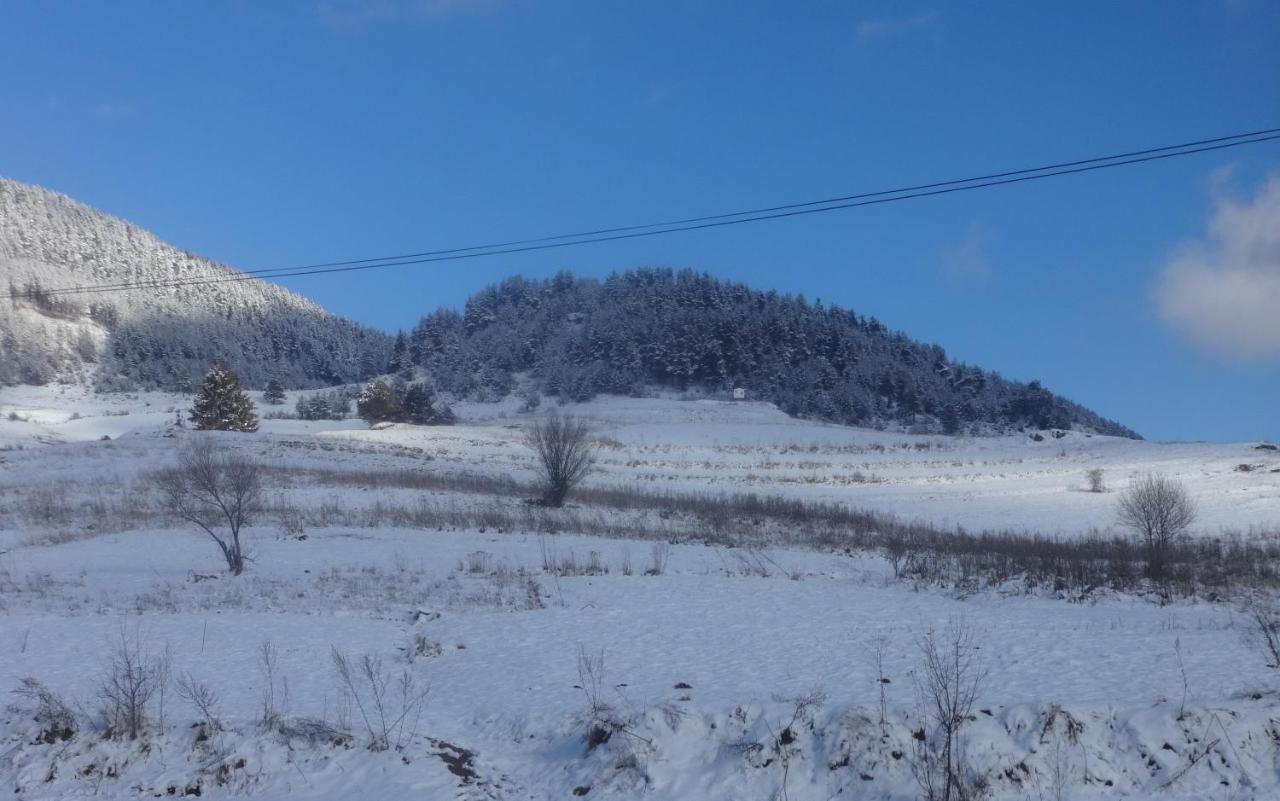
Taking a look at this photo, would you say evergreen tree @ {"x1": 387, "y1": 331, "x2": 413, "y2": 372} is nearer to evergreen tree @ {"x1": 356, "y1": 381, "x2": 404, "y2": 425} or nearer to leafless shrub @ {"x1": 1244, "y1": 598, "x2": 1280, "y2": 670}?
evergreen tree @ {"x1": 356, "y1": 381, "x2": 404, "y2": 425}

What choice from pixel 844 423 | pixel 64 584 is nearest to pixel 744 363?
pixel 844 423

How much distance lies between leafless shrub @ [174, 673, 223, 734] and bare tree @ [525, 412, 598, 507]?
86.4ft

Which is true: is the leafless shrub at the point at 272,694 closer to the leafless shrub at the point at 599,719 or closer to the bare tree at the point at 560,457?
the leafless shrub at the point at 599,719

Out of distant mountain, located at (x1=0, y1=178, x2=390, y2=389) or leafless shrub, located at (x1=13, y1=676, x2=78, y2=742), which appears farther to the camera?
distant mountain, located at (x1=0, y1=178, x2=390, y2=389)

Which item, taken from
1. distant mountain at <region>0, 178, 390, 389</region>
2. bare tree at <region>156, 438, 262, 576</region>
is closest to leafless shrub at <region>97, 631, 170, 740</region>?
bare tree at <region>156, 438, 262, 576</region>

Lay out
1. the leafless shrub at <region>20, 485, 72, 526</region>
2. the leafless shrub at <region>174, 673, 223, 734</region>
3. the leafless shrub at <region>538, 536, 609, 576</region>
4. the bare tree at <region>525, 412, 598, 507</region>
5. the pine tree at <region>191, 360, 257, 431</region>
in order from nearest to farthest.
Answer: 1. the leafless shrub at <region>174, 673, 223, 734</region>
2. the leafless shrub at <region>538, 536, 609, 576</region>
3. the leafless shrub at <region>20, 485, 72, 526</region>
4. the bare tree at <region>525, 412, 598, 507</region>
5. the pine tree at <region>191, 360, 257, 431</region>

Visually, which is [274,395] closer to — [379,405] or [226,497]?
[379,405]

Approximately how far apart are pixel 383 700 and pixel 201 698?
6.17 feet

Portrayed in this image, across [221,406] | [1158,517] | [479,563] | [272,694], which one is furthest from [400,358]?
[272,694]

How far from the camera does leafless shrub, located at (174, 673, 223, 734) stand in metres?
7.86

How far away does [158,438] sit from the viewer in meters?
46.8

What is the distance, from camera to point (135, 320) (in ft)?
426

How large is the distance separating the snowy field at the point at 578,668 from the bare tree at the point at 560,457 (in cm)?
804

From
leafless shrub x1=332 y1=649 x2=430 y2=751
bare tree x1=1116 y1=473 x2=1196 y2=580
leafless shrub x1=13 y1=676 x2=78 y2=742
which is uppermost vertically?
bare tree x1=1116 y1=473 x2=1196 y2=580
